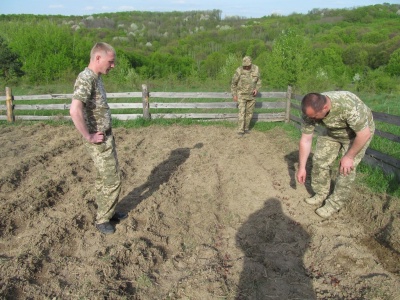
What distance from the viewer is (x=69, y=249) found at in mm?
3660

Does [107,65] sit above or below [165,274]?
above

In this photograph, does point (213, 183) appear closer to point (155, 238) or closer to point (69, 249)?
point (155, 238)

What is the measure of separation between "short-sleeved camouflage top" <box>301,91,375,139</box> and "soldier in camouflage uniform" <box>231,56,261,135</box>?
4.58m

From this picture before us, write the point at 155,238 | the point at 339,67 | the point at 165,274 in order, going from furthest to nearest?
the point at 339,67, the point at 155,238, the point at 165,274

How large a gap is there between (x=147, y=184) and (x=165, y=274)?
7.99 feet

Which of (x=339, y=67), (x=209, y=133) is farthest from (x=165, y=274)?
(x=339, y=67)

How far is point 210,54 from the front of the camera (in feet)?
206

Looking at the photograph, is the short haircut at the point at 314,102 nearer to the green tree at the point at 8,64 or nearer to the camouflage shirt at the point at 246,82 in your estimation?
the camouflage shirt at the point at 246,82

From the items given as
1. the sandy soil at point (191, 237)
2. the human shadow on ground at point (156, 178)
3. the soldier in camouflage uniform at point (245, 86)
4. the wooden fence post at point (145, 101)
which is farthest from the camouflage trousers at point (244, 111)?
the wooden fence post at point (145, 101)

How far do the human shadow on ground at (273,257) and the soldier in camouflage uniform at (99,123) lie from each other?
1.63 metres

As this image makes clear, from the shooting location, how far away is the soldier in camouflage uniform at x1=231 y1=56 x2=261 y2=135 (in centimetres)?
850

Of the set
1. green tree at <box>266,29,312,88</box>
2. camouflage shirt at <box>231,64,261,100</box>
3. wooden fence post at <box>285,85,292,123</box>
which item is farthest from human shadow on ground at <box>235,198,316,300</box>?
green tree at <box>266,29,312,88</box>

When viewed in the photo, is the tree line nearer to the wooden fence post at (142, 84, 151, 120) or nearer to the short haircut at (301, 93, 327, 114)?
the wooden fence post at (142, 84, 151, 120)

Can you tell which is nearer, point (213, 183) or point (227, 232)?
point (227, 232)
